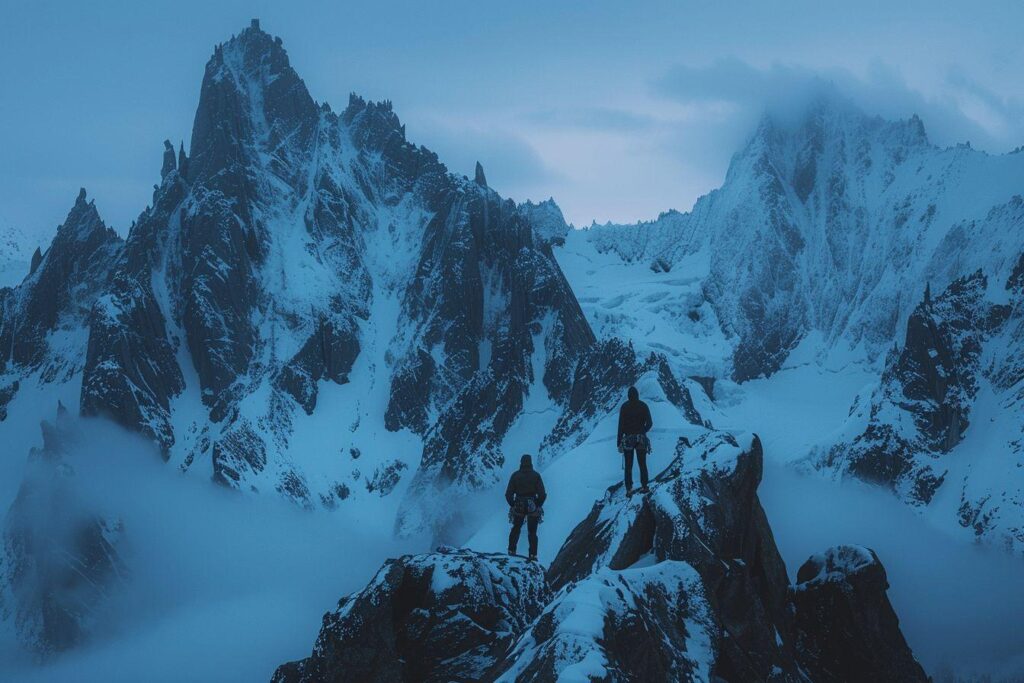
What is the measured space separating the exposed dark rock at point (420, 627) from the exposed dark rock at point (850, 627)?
341 inches

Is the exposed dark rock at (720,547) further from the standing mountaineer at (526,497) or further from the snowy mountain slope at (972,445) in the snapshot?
the snowy mountain slope at (972,445)

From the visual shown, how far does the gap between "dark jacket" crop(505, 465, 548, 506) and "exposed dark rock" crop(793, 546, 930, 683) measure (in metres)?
7.83

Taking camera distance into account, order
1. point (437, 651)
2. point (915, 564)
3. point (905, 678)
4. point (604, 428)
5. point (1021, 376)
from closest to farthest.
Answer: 1. point (437, 651)
2. point (905, 678)
3. point (604, 428)
4. point (915, 564)
5. point (1021, 376)

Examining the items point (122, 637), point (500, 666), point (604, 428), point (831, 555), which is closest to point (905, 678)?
point (831, 555)

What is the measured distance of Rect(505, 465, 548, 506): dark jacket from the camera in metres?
31.2

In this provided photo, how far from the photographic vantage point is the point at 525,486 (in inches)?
1230

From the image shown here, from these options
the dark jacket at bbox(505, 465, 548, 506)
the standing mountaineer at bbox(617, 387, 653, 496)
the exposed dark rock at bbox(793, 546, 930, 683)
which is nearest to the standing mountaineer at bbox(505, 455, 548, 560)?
the dark jacket at bbox(505, 465, 548, 506)

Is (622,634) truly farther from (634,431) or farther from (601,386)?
(601,386)

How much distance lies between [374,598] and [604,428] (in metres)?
73.6

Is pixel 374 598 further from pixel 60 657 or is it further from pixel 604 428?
pixel 60 657

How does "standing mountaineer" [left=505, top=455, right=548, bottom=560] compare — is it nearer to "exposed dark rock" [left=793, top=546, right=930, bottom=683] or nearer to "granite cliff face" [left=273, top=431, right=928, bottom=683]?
"granite cliff face" [left=273, top=431, right=928, bottom=683]

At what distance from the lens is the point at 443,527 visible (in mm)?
195750

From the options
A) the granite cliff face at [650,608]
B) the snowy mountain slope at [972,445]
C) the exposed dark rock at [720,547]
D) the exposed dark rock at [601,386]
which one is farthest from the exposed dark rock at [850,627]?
the snowy mountain slope at [972,445]

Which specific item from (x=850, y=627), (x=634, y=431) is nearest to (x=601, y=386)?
(x=634, y=431)
